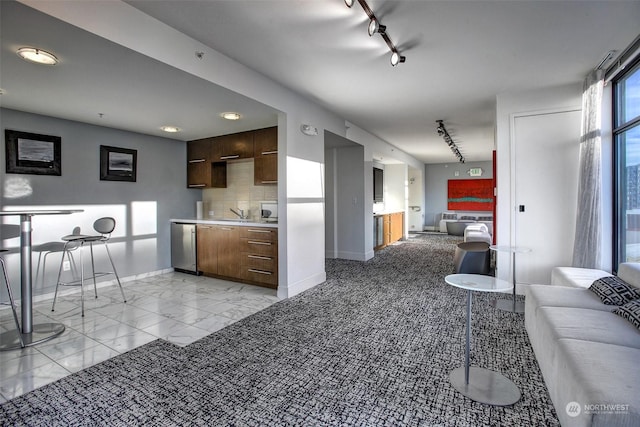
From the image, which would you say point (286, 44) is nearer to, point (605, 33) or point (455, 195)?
point (605, 33)

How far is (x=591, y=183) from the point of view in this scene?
3.32 metres

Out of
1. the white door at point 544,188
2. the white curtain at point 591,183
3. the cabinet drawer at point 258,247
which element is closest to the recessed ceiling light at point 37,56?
the cabinet drawer at point 258,247

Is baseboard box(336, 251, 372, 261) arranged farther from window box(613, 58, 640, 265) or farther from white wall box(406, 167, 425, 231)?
white wall box(406, 167, 425, 231)

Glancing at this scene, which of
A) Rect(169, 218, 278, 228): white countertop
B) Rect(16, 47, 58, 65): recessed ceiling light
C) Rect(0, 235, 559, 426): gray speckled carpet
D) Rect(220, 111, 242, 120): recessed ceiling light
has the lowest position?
Rect(0, 235, 559, 426): gray speckled carpet

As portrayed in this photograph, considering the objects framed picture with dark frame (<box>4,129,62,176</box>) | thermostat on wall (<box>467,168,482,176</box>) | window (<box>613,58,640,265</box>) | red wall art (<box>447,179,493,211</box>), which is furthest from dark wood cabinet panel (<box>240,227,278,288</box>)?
thermostat on wall (<box>467,168,482,176</box>)

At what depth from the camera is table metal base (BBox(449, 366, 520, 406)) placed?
5.90 ft

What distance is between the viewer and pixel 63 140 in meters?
3.92

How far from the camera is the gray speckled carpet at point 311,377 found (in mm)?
1682

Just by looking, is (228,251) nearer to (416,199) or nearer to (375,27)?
(375,27)

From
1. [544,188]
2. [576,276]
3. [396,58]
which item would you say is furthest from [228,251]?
[544,188]

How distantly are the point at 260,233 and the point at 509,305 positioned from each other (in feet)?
9.98

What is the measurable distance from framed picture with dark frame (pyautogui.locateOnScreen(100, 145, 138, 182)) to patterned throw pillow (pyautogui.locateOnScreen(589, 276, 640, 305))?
18.2ft

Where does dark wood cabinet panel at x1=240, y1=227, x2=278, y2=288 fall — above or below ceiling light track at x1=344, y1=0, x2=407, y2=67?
below

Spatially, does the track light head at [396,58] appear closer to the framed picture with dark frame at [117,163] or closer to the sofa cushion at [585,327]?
the sofa cushion at [585,327]
